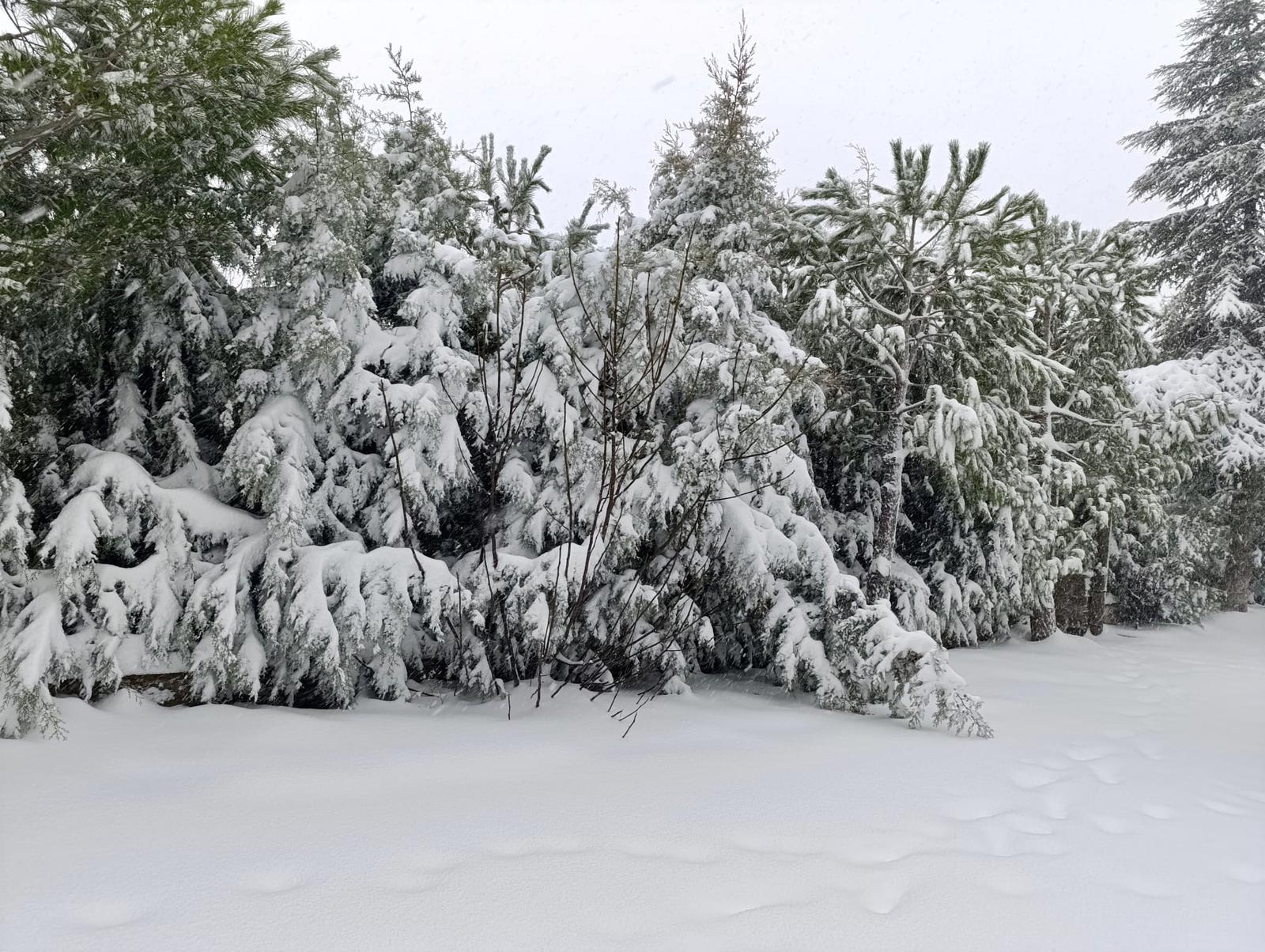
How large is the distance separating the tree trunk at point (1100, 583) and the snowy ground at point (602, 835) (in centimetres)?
694

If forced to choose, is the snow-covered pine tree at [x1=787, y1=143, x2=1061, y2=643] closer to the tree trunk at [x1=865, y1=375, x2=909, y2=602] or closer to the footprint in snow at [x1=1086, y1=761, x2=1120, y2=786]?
the tree trunk at [x1=865, y1=375, x2=909, y2=602]

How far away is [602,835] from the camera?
2764 millimetres

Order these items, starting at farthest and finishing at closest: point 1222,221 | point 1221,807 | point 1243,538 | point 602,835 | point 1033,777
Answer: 1. point 1222,221
2. point 1243,538
3. point 1033,777
4. point 1221,807
5. point 602,835

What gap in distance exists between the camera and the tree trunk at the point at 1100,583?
10.9m

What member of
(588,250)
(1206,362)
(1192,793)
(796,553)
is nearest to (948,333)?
(796,553)

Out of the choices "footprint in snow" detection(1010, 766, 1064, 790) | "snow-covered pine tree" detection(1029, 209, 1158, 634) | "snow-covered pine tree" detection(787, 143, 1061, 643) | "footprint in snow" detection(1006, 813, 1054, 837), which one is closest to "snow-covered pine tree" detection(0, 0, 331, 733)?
"footprint in snow" detection(1006, 813, 1054, 837)

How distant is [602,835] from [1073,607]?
10.5m

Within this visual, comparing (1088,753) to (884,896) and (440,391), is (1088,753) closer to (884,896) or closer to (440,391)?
(884,896)

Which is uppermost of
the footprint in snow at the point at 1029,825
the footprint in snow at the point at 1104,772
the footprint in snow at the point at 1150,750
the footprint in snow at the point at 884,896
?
the footprint in snow at the point at 884,896

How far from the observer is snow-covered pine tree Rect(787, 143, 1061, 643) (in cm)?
641

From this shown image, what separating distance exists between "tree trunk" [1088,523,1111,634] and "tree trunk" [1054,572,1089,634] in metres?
0.27

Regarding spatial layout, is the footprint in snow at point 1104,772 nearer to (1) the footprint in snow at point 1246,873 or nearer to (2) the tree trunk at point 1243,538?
(1) the footprint in snow at point 1246,873

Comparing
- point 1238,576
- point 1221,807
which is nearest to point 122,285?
point 1221,807

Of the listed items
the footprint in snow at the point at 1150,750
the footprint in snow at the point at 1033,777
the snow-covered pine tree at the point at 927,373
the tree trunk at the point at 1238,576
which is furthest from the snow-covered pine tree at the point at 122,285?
the tree trunk at the point at 1238,576
